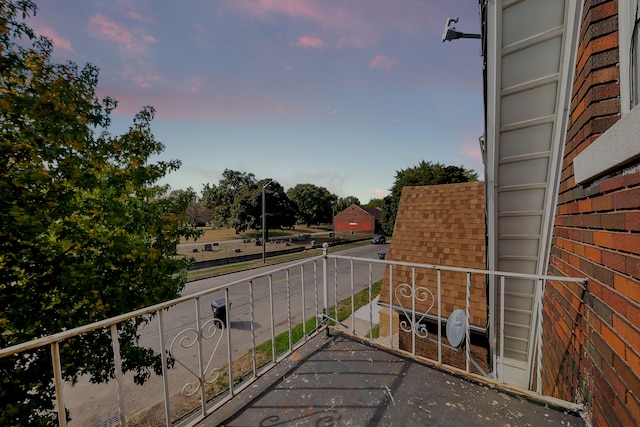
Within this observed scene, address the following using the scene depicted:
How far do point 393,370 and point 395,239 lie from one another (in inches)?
219

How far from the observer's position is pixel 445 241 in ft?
23.1

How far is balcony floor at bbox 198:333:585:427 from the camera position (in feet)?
6.40

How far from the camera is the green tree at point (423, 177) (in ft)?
94.1

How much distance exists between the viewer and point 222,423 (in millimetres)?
1947

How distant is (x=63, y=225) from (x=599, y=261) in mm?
5337

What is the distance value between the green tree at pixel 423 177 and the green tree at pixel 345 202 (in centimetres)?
3667

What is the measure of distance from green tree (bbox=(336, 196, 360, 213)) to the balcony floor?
6868 cm

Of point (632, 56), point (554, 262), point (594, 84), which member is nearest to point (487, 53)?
point (594, 84)

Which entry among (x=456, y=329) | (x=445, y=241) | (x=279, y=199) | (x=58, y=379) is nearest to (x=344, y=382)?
(x=456, y=329)

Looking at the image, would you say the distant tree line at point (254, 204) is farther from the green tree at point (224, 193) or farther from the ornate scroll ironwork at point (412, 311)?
the ornate scroll ironwork at point (412, 311)

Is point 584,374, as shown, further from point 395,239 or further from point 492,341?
point 395,239

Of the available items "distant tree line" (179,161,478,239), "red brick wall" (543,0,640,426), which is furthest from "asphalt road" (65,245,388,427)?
"distant tree line" (179,161,478,239)

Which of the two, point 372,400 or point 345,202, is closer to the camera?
point 372,400

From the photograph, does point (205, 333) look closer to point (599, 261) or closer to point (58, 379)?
point (58, 379)
